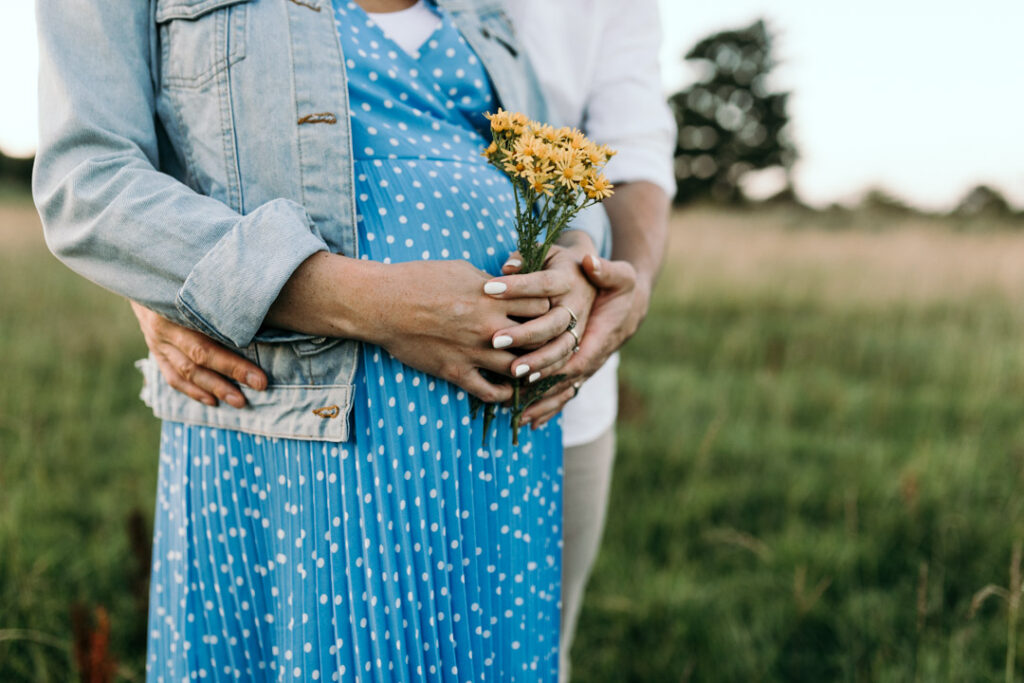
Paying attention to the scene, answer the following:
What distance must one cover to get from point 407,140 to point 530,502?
701 mm

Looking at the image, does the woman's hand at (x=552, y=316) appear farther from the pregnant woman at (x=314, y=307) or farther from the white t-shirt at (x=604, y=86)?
the white t-shirt at (x=604, y=86)

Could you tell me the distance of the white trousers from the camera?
5.78ft

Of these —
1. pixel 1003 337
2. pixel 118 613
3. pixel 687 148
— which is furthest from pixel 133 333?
pixel 687 148

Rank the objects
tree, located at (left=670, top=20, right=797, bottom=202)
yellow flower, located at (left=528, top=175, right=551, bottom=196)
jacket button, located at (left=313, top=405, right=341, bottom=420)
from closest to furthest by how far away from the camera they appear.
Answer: yellow flower, located at (left=528, top=175, right=551, bottom=196) < jacket button, located at (left=313, top=405, right=341, bottom=420) < tree, located at (left=670, top=20, right=797, bottom=202)

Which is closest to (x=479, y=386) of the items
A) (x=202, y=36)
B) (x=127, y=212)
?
(x=127, y=212)

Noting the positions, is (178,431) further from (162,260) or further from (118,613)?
(118,613)

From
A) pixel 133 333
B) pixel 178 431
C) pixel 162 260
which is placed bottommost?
pixel 133 333

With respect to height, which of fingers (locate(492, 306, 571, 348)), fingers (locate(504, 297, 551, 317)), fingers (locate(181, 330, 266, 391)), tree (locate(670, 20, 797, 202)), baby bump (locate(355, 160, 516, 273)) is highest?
tree (locate(670, 20, 797, 202))

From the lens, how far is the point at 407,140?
1271mm

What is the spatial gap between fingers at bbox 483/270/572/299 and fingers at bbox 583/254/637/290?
0.12 metres

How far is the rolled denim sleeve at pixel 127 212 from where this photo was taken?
1.06 metres

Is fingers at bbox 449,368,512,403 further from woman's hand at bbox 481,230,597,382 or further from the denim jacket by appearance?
the denim jacket

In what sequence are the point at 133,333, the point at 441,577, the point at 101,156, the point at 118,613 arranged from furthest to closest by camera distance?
the point at 133,333 < the point at 118,613 < the point at 441,577 < the point at 101,156

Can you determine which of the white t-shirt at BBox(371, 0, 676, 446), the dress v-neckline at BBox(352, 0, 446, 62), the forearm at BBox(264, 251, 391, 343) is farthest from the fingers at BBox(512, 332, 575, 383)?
the dress v-neckline at BBox(352, 0, 446, 62)
